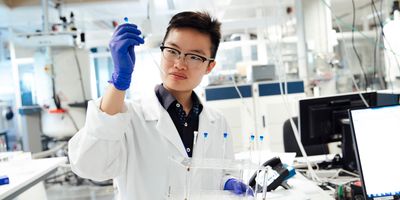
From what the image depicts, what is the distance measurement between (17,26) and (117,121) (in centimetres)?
609

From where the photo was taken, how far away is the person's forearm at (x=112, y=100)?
2.81 ft

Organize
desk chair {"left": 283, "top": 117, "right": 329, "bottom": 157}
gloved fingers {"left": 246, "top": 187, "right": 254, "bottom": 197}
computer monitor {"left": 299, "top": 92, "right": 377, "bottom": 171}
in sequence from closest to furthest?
gloved fingers {"left": 246, "top": 187, "right": 254, "bottom": 197} → computer monitor {"left": 299, "top": 92, "right": 377, "bottom": 171} → desk chair {"left": 283, "top": 117, "right": 329, "bottom": 157}

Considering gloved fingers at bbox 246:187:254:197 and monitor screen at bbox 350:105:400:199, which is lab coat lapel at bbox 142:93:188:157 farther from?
monitor screen at bbox 350:105:400:199

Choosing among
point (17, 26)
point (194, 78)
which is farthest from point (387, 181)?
point (17, 26)

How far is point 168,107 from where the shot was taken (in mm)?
1165

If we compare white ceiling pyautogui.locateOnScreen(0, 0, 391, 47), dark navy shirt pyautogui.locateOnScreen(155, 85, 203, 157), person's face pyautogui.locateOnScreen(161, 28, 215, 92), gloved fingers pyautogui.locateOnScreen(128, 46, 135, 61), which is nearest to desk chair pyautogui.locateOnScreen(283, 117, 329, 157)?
Answer: white ceiling pyautogui.locateOnScreen(0, 0, 391, 47)

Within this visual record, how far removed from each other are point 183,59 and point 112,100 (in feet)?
1.04

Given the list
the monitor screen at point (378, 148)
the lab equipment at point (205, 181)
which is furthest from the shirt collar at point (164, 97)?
the monitor screen at point (378, 148)

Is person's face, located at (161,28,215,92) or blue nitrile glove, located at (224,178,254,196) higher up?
person's face, located at (161,28,215,92)

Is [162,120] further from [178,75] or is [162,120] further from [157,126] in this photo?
[178,75]

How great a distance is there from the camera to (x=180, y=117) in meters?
1.19

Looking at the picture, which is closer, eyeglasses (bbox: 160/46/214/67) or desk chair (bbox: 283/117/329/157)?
eyeglasses (bbox: 160/46/214/67)

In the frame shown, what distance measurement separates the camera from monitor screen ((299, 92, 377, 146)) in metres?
1.80

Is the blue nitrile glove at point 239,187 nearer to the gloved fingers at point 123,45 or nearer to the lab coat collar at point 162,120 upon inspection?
the lab coat collar at point 162,120
